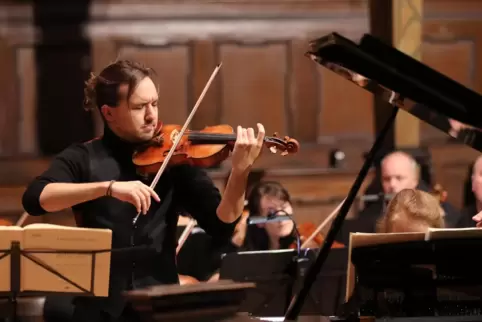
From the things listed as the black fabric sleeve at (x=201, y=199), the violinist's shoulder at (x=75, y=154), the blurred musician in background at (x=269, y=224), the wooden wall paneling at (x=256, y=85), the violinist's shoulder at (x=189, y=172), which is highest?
the wooden wall paneling at (x=256, y=85)

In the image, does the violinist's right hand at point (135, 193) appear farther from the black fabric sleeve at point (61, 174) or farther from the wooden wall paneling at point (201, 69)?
the wooden wall paneling at point (201, 69)

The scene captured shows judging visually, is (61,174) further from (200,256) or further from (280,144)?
(200,256)

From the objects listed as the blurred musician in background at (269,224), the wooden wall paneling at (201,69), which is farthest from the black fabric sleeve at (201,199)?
the wooden wall paneling at (201,69)

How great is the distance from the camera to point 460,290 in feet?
8.76

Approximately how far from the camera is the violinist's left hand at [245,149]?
2.91 metres

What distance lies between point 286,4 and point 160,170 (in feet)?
13.3

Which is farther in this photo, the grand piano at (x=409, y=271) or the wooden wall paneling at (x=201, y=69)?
the wooden wall paneling at (x=201, y=69)

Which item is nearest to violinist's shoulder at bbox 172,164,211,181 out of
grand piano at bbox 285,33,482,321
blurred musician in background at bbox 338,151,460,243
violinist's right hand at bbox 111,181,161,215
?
violinist's right hand at bbox 111,181,161,215

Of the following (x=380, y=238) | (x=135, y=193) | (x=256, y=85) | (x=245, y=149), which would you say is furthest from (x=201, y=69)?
(x=380, y=238)

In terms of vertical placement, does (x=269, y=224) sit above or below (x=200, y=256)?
above

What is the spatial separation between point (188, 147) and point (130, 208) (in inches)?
12.5

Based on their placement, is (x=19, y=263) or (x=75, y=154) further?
(x=75, y=154)

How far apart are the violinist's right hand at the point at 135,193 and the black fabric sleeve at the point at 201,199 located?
0.73 ft

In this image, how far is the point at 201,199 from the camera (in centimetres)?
305
